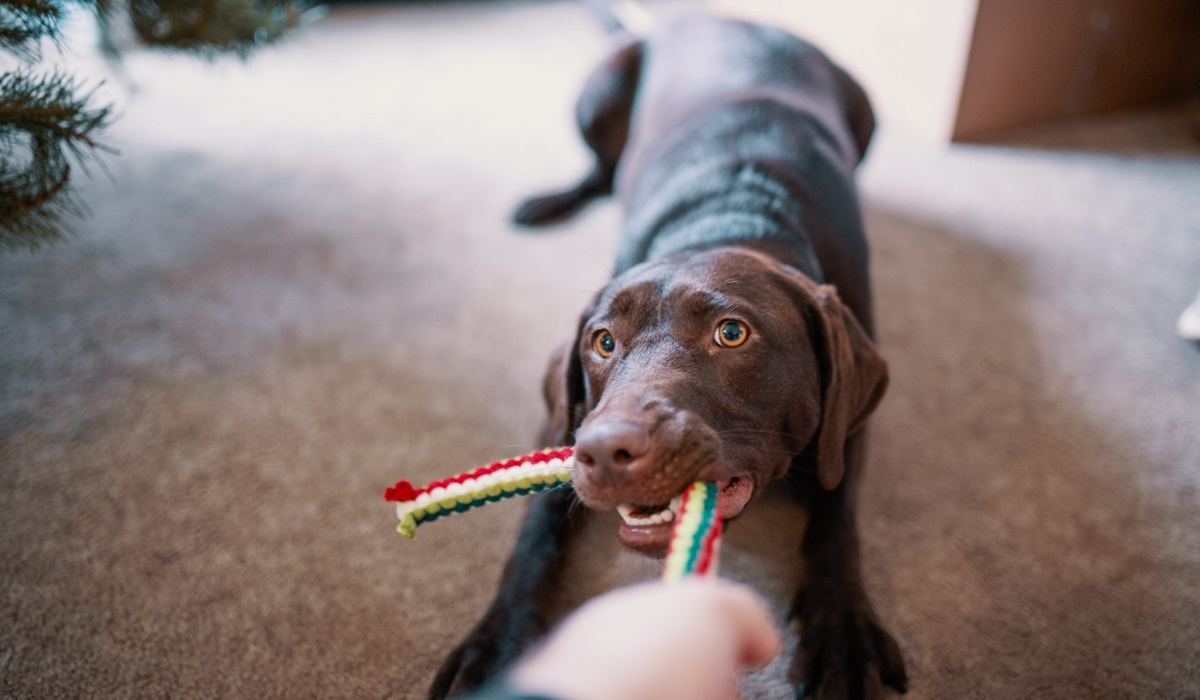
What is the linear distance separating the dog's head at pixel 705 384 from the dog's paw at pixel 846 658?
0.85ft

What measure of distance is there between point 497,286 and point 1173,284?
7.12 feet

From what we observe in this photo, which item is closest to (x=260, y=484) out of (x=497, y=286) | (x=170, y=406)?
(x=170, y=406)

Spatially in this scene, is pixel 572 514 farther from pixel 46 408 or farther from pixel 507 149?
pixel 507 149

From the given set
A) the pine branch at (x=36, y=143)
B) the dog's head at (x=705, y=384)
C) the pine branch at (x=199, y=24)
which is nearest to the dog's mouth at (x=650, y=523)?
the dog's head at (x=705, y=384)

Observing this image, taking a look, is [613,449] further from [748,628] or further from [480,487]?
[748,628]

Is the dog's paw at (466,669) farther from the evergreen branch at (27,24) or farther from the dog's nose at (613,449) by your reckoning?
the evergreen branch at (27,24)

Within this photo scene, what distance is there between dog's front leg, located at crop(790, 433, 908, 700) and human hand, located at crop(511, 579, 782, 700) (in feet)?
2.41

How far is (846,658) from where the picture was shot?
142 cm

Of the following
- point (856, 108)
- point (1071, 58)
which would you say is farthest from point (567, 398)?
point (1071, 58)

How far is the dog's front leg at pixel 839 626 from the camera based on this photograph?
1.40 meters

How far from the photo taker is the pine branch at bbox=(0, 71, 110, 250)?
1528 mm

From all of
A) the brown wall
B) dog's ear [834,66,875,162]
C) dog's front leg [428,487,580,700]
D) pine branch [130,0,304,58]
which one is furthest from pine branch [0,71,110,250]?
the brown wall

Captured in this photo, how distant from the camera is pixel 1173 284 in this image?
8.26ft

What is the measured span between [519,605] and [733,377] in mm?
609
